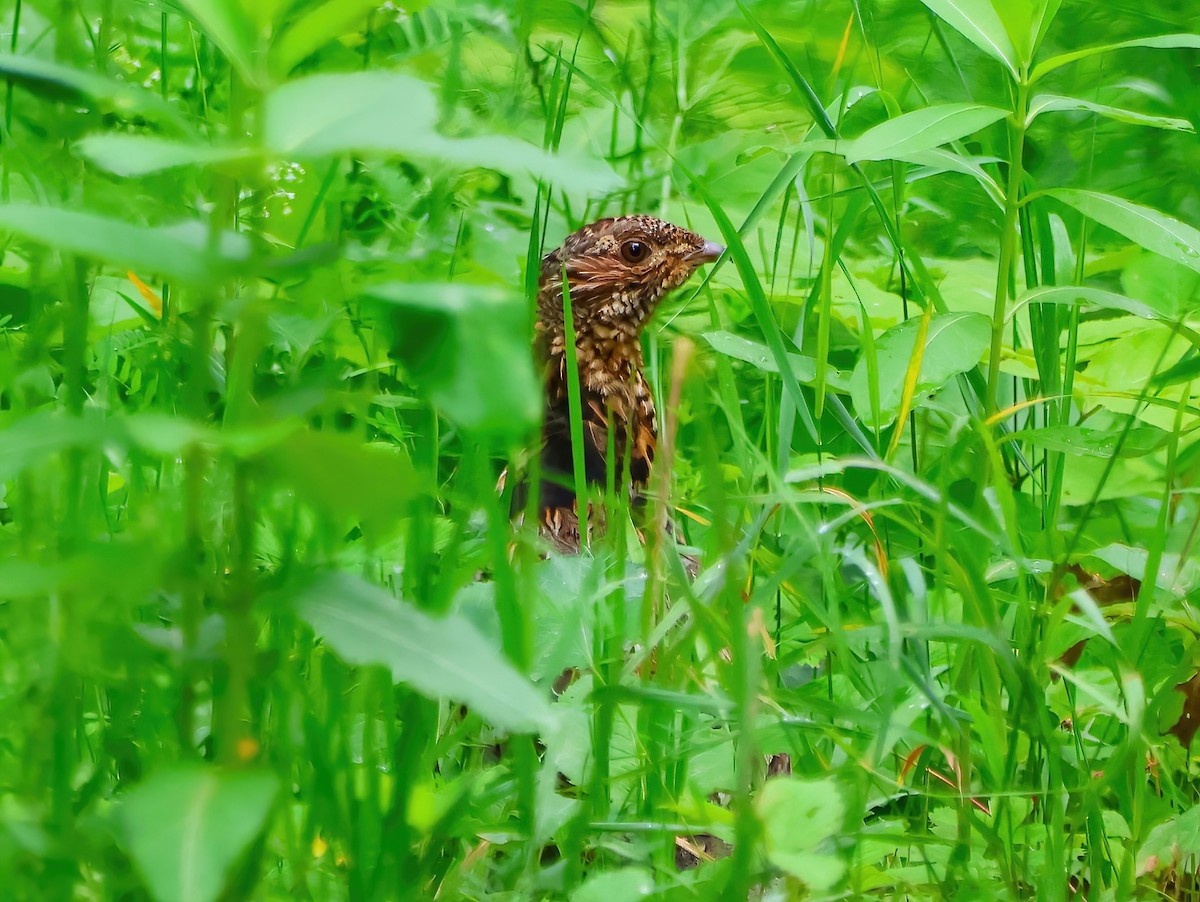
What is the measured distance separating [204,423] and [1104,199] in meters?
1.65

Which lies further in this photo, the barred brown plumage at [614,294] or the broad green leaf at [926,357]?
the barred brown plumage at [614,294]

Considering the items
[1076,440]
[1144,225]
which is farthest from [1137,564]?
[1144,225]

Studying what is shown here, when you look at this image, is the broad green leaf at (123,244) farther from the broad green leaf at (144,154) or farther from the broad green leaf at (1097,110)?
the broad green leaf at (1097,110)

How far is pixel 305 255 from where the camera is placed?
3.39 ft

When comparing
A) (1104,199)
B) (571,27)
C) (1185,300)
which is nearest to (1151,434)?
(1104,199)

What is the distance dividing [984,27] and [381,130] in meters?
1.59

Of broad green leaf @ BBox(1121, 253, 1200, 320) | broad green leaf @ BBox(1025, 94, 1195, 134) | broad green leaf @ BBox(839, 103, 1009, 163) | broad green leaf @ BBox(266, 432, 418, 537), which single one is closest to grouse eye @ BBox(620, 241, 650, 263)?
broad green leaf @ BBox(1121, 253, 1200, 320)

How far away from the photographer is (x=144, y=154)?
3.19ft

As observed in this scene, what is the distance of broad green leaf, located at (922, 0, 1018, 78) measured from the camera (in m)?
2.28

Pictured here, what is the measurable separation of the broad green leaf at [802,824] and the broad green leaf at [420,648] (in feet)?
1.39

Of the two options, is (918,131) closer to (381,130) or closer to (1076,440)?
(1076,440)

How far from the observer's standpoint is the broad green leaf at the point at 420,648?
3.32 ft

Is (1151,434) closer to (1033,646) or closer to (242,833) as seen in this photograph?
(1033,646)

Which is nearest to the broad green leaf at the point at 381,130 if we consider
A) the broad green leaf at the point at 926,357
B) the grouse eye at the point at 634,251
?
the broad green leaf at the point at 926,357
